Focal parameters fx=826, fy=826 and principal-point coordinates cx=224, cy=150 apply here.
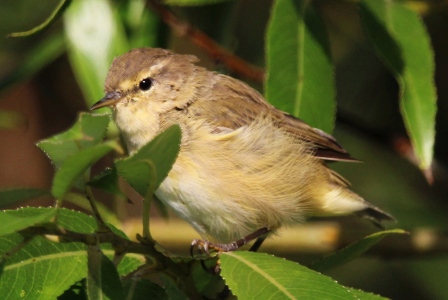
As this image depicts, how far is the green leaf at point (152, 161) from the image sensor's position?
7.14 ft

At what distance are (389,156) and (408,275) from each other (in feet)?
2.42

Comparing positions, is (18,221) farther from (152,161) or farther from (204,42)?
(204,42)

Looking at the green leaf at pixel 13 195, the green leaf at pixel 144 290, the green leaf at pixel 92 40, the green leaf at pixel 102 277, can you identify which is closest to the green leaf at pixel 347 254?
the green leaf at pixel 144 290

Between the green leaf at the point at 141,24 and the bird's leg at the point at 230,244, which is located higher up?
the green leaf at the point at 141,24

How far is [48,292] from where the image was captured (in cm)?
255

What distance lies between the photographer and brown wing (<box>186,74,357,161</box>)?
3.48m

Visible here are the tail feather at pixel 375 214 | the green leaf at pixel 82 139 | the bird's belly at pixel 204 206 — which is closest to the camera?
the green leaf at pixel 82 139

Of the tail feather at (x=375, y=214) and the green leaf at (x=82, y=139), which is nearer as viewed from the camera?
the green leaf at (x=82, y=139)

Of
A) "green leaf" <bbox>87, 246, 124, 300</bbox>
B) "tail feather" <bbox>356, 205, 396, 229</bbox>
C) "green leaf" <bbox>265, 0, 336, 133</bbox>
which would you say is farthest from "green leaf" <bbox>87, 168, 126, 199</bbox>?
"tail feather" <bbox>356, 205, 396, 229</bbox>

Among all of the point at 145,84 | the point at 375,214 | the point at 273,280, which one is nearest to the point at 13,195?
the point at 145,84

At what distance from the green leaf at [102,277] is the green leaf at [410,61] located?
1486mm

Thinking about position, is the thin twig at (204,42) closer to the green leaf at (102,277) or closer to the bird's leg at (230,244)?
the bird's leg at (230,244)

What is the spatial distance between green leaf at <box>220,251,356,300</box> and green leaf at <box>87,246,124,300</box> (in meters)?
0.34

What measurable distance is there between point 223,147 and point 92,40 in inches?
33.3
